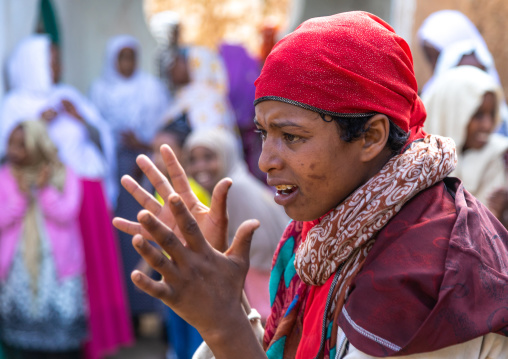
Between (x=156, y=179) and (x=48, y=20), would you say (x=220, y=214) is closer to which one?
(x=156, y=179)

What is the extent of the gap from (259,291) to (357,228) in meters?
2.33

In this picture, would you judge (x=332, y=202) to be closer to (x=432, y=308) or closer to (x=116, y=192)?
(x=432, y=308)

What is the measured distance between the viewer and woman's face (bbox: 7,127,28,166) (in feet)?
15.4

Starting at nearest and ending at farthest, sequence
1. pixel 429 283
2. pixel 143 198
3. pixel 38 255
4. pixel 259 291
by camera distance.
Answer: pixel 429 283 < pixel 143 198 < pixel 259 291 < pixel 38 255

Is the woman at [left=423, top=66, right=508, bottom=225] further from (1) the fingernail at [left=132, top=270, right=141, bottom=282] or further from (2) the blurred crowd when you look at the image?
(1) the fingernail at [left=132, top=270, right=141, bottom=282]

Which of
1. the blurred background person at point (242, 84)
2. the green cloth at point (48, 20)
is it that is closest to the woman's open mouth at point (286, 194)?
the blurred background person at point (242, 84)

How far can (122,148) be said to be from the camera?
6695 mm

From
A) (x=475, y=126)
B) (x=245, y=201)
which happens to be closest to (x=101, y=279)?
(x=245, y=201)

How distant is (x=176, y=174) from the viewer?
1.80 meters


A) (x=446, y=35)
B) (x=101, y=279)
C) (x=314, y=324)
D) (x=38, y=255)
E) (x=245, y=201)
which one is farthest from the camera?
(x=101, y=279)

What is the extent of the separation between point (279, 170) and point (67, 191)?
11.6ft

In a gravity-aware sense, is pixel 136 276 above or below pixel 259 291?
above

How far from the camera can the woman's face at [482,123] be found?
343 cm

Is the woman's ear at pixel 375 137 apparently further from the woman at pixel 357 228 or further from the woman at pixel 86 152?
the woman at pixel 86 152
